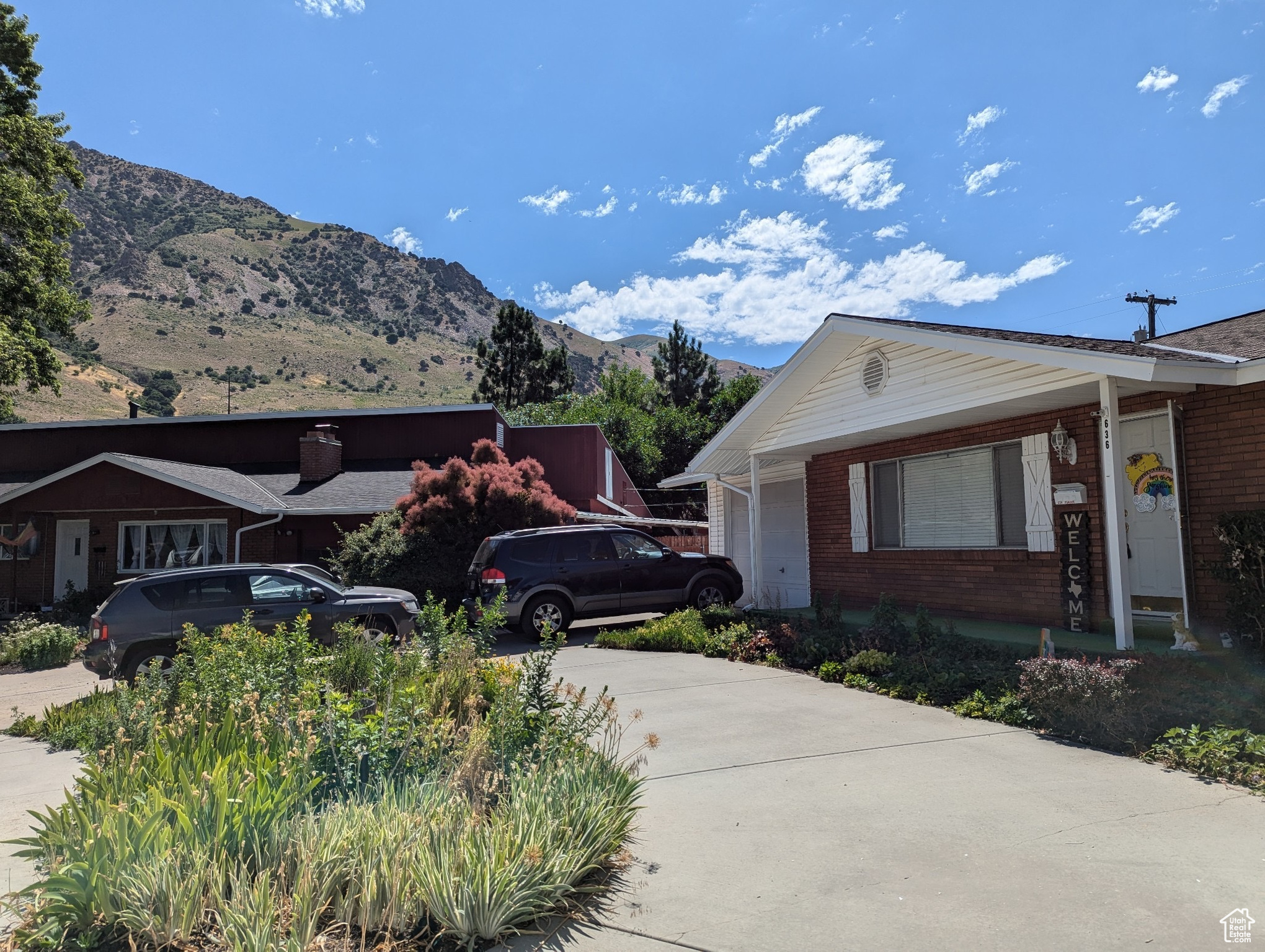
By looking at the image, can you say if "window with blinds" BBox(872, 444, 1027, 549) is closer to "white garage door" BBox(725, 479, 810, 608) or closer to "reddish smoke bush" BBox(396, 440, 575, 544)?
"white garage door" BBox(725, 479, 810, 608)

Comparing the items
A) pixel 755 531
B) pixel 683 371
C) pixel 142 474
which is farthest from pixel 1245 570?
pixel 683 371

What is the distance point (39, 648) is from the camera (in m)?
13.6

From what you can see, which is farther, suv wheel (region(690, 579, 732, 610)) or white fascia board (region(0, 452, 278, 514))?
white fascia board (region(0, 452, 278, 514))

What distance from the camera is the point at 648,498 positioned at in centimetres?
3994

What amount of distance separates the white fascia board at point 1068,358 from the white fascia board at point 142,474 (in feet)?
48.5

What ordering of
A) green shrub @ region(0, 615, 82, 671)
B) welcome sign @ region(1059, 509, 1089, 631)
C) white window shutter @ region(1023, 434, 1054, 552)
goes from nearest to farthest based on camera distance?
1. welcome sign @ region(1059, 509, 1089, 631)
2. white window shutter @ region(1023, 434, 1054, 552)
3. green shrub @ region(0, 615, 82, 671)

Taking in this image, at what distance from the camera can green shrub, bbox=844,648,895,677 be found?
8.45 metres

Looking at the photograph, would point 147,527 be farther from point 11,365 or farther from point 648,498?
point 648,498

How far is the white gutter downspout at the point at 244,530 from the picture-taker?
19.1 metres

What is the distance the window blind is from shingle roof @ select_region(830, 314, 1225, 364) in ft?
6.33

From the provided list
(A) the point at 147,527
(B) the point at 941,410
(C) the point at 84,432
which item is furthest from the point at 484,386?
(B) the point at 941,410

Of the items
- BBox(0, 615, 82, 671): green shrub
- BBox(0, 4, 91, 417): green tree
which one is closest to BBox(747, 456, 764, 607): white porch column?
BBox(0, 615, 82, 671): green shrub

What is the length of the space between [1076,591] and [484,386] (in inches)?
1608

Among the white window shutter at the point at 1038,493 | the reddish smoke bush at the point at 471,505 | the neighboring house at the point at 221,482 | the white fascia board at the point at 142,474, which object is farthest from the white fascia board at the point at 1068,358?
the white fascia board at the point at 142,474
